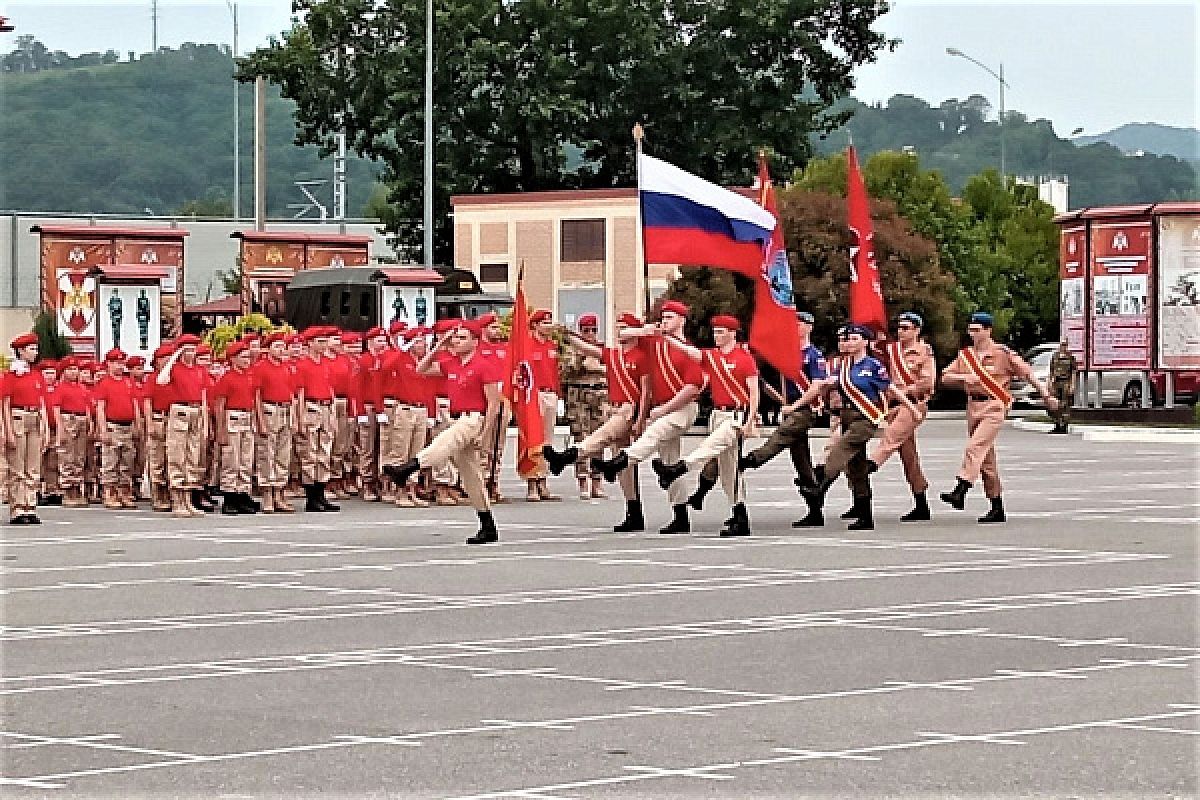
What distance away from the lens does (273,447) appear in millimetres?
24703

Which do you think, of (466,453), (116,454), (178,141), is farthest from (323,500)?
(178,141)

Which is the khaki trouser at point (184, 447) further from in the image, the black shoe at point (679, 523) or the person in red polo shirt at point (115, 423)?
the black shoe at point (679, 523)

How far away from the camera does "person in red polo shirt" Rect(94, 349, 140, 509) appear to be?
25312mm

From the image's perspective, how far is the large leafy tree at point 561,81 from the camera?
2689 inches

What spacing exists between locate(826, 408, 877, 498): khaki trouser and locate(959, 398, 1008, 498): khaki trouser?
45.7 inches

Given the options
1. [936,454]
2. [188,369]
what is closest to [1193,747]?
[188,369]

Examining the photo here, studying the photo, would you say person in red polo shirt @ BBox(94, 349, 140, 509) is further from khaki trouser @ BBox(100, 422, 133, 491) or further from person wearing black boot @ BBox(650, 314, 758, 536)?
person wearing black boot @ BBox(650, 314, 758, 536)

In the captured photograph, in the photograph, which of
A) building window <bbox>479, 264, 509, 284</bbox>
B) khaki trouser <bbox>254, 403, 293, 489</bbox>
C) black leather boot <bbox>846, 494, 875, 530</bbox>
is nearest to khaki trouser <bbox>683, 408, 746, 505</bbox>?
black leather boot <bbox>846, 494, 875, 530</bbox>

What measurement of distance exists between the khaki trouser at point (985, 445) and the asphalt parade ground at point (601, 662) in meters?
0.60

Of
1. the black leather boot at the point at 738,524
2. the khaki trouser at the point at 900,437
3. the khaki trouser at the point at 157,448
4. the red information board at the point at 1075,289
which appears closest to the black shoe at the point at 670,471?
the black leather boot at the point at 738,524

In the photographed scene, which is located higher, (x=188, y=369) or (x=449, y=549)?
(x=188, y=369)

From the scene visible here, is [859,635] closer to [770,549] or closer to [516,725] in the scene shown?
[516,725]

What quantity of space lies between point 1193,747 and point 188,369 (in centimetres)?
1630

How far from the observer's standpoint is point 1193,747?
9719 millimetres
